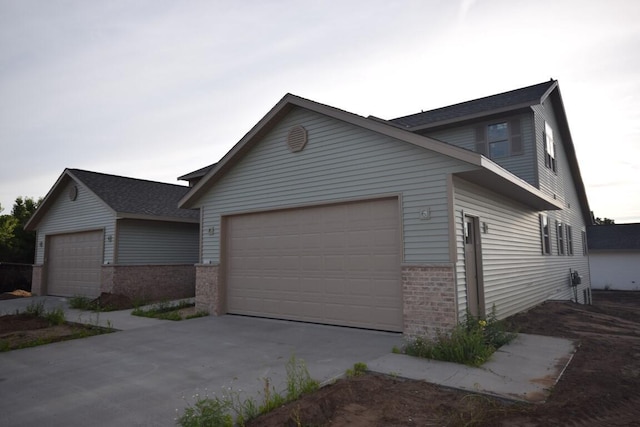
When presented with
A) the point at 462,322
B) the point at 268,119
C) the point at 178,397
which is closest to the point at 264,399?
the point at 178,397

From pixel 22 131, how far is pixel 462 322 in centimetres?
1452

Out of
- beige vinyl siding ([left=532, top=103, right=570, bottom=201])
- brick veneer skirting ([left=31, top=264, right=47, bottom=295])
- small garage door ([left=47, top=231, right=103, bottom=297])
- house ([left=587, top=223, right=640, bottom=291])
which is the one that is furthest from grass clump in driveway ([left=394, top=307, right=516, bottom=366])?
house ([left=587, top=223, right=640, bottom=291])

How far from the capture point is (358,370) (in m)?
5.54

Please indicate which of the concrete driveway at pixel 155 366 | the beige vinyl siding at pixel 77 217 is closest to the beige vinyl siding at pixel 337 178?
the concrete driveway at pixel 155 366

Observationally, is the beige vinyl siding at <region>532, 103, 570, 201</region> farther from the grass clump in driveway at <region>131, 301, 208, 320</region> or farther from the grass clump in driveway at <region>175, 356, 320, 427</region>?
the grass clump in driveway at <region>131, 301, 208, 320</region>

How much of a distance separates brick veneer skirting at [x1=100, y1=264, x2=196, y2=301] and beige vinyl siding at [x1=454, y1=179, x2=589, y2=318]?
12.4 meters

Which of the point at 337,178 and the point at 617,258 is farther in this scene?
the point at 617,258

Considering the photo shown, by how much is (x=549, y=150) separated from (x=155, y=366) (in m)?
13.7

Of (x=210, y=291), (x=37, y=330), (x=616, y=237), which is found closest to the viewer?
(x=37, y=330)

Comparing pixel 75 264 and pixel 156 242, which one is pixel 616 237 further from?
pixel 75 264

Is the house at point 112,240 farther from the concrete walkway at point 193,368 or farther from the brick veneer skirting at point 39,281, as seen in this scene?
the concrete walkway at point 193,368

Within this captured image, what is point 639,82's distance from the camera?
9.54 metres

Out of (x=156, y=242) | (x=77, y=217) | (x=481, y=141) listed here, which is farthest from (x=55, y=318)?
(x=481, y=141)

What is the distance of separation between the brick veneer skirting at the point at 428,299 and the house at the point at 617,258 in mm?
26760
